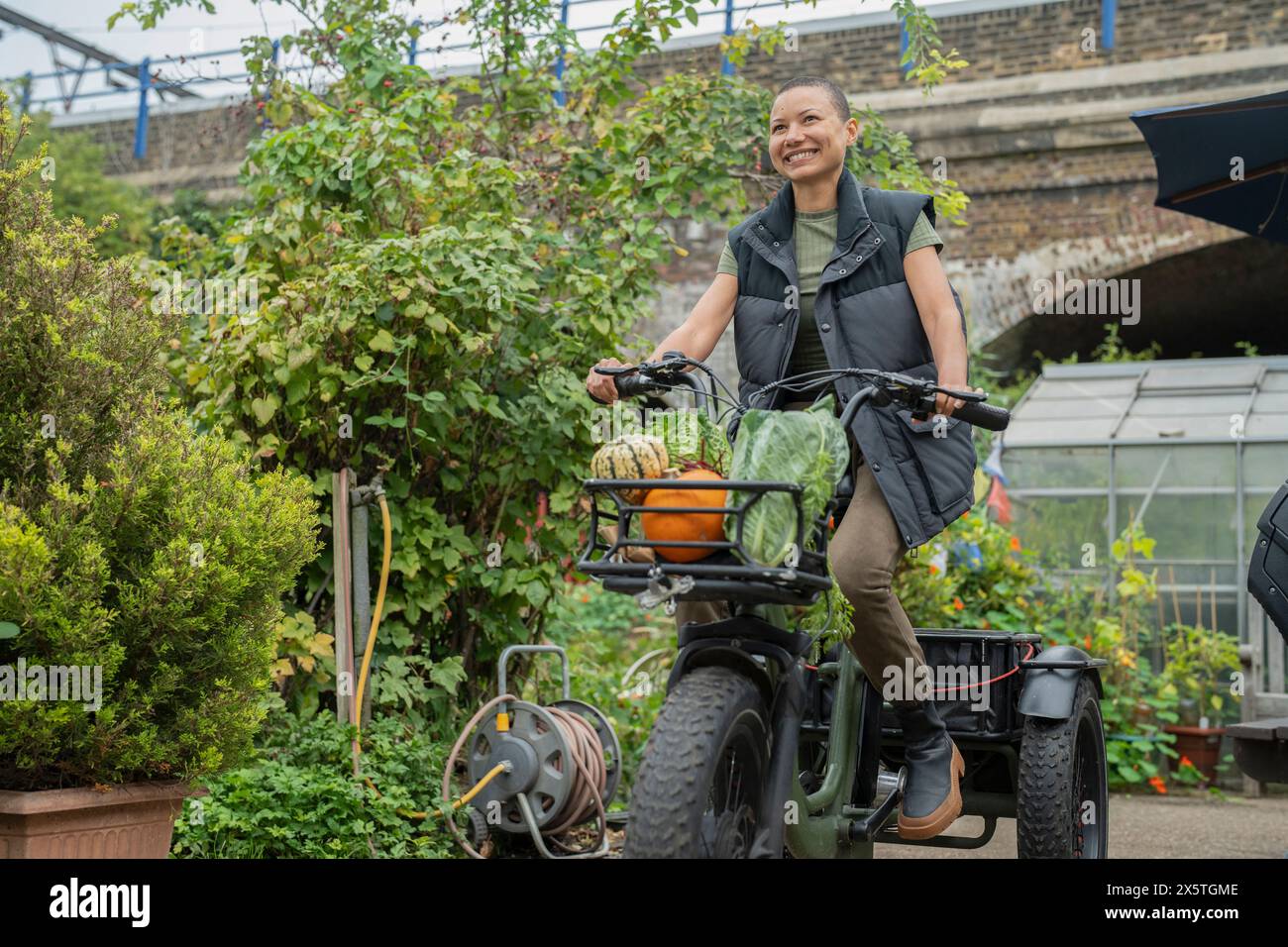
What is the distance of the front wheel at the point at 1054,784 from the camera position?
11.9ft

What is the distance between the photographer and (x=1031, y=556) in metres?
8.41

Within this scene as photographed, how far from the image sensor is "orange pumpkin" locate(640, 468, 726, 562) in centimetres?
253

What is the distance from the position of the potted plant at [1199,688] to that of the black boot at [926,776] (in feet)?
15.7

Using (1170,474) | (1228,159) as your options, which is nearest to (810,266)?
(1228,159)

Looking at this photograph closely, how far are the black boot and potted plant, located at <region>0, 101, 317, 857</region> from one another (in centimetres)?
156

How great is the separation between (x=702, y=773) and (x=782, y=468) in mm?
575

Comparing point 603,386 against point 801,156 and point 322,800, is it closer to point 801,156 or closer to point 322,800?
point 801,156

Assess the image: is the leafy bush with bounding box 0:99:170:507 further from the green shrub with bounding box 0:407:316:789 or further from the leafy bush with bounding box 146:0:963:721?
the leafy bush with bounding box 146:0:963:721

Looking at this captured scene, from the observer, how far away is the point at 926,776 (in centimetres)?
339

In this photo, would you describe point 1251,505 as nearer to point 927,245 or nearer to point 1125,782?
point 1125,782

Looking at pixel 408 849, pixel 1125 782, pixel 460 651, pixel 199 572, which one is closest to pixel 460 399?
pixel 460 651
